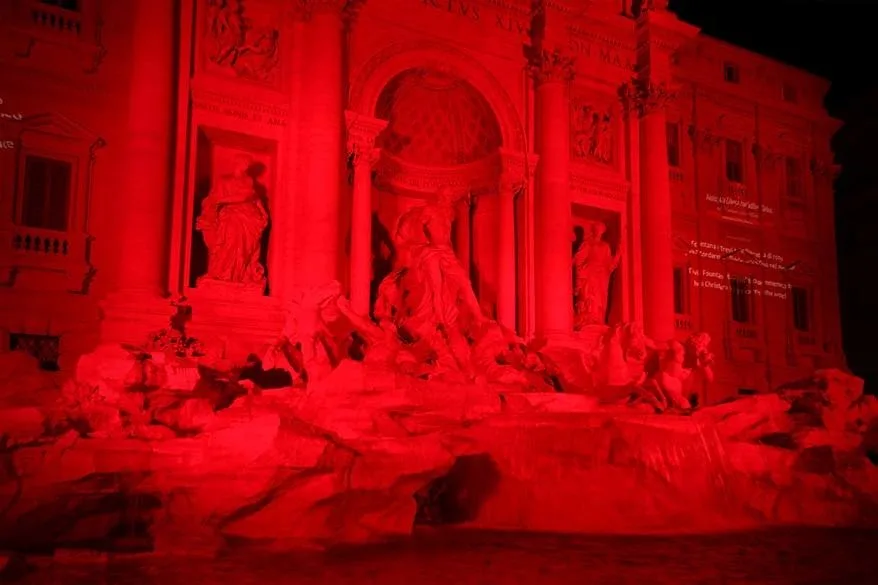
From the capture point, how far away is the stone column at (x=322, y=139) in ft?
54.3

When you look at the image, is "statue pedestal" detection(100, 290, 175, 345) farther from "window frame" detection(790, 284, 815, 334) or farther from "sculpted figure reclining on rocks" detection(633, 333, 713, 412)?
"window frame" detection(790, 284, 815, 334)

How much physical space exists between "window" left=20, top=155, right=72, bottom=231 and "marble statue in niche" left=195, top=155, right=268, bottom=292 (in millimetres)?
2521

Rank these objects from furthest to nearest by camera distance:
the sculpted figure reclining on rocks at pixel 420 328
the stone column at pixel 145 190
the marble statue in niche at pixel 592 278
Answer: the marble statue in niche at pixel 592 278, the stone column at pixel 145 190, the sculpted figure reclining on rocks at pixel 420 328

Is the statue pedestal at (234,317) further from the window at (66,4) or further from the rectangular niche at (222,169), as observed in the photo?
the window at (66,4)

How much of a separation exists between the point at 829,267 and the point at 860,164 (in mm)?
6898

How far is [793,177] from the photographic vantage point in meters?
27.7

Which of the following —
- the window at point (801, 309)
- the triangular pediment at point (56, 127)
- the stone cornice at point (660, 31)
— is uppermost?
the stone cornice at point (660, 31)

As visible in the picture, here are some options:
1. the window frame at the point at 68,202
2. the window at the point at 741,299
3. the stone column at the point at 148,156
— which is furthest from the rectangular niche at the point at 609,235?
the window frame at the point at 68,202

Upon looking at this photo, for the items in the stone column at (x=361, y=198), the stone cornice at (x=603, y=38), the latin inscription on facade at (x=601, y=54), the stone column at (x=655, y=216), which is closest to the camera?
the stone column at (x=361, y=198)

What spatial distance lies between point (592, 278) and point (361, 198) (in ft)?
20.7

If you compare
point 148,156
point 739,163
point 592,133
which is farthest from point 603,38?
point 148,156

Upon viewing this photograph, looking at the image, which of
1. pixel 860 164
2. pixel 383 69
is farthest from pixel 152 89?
pixel 860 164

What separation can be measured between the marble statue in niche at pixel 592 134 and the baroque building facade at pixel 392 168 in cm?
7

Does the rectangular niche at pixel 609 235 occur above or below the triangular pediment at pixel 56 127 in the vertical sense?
below
